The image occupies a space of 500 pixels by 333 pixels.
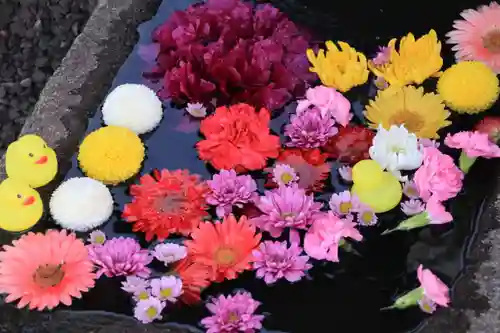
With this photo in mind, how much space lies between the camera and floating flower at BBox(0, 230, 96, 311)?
1.45 m

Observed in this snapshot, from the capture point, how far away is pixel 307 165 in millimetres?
1654

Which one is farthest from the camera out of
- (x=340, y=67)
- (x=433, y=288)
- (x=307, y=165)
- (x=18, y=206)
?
(x=340, y=67)

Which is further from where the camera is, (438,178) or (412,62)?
(412,62)

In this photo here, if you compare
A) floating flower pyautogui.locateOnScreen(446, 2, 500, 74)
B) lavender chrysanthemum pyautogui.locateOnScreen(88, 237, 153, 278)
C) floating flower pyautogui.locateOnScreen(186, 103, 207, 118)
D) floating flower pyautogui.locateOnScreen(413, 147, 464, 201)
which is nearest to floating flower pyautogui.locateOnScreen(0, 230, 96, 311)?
lavender chrysanthemum pyautogui.locateOnScreen(88, 237, 153, 278)

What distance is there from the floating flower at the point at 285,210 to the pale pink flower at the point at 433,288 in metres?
0.23

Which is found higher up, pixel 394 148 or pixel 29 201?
pixel 394 148

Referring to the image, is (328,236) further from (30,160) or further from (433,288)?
(30,160)

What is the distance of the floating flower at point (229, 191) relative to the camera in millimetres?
1574

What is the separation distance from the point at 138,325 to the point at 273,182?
15.1 inches

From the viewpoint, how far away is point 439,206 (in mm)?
1543

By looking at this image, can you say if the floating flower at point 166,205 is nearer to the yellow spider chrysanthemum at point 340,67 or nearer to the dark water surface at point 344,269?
the dark water surface at point 344,269

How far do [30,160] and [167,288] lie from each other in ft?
1.23

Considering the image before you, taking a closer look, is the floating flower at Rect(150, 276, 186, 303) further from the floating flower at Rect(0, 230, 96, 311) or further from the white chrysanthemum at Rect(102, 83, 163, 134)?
the white chrysanthemum at Rect(102, 83, 163, 134)

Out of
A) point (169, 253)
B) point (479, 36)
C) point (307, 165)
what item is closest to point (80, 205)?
point (169, 253)
